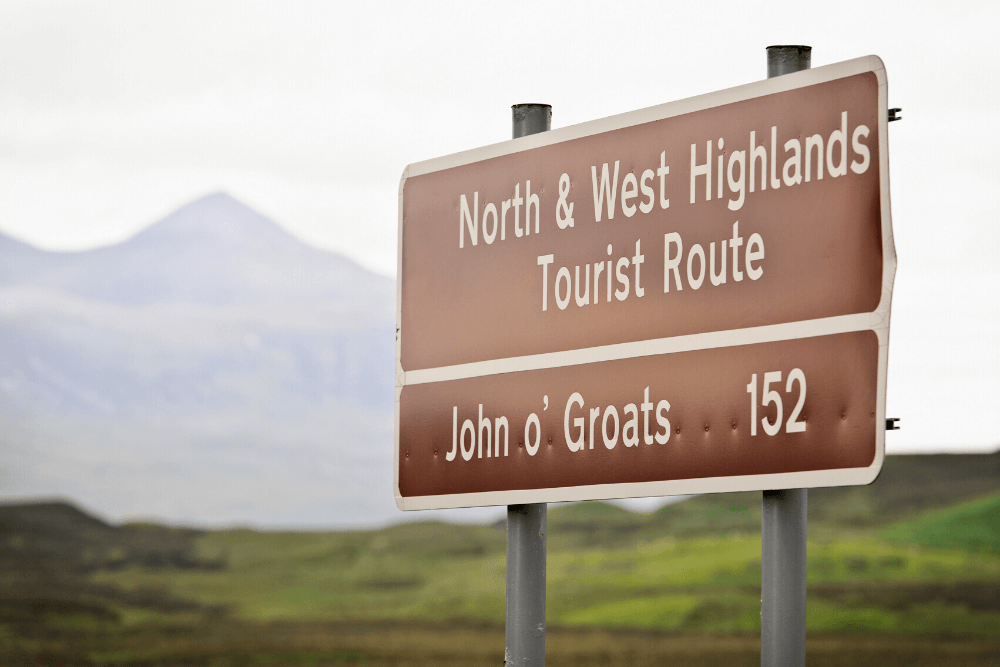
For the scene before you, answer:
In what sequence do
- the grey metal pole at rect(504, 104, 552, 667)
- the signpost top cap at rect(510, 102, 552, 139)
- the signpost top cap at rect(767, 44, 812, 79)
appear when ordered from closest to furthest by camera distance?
the signpost top cap at rect(767, 44, 812, 79) < the grey metal pole at rect(504, 104, 552, 667) < the signpost top cap at rect(510, 102, 552, 139)

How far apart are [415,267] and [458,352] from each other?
40 cm

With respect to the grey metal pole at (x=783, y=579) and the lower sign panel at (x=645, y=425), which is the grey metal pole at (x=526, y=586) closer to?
the lower sign panel at (x=645, y=425)

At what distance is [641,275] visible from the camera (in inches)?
133

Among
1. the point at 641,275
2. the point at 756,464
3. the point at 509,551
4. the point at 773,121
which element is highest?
the point at 773,121

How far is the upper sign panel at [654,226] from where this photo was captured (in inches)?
114

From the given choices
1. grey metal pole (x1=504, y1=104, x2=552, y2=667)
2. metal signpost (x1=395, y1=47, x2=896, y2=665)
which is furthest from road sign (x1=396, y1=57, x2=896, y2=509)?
grey metal pole (x1=504, y1=104, x2=552, y2=667)

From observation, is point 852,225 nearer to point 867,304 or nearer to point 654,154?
point 867,304

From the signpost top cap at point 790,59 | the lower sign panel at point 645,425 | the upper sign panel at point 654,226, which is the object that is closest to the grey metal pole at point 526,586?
the lower sign panel at point 645,425

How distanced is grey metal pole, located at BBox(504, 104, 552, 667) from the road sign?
5.5 inches

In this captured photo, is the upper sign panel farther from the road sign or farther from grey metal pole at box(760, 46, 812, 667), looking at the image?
grey metal pole at box(760, 46, 812, 667)

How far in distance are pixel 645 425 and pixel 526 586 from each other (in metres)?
0.77

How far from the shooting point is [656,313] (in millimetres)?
3297

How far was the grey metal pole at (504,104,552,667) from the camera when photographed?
147 inches

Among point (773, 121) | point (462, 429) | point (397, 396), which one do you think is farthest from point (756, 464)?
point (397, 396)
